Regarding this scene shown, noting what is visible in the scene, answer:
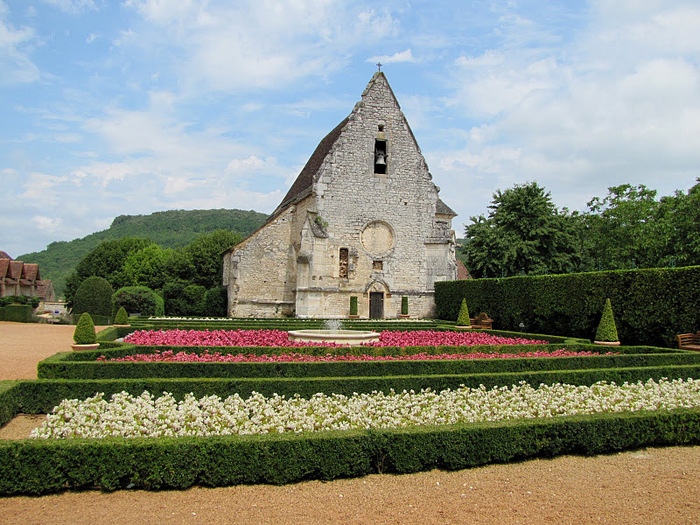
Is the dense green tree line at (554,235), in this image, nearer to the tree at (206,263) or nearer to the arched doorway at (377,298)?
the arched doorway at (377,298)

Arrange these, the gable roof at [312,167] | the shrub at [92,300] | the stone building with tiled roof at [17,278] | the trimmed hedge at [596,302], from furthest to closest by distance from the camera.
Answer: the stone building with tiled roof at [17,278] → the gable roof at [312,167] → the shrub at [92,300] → the trimmed hedge at [596,302]

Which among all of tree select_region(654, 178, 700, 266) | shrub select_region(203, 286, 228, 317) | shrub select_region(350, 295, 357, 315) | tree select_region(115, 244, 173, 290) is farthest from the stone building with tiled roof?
tree select_region(654, 178, 700, 266)

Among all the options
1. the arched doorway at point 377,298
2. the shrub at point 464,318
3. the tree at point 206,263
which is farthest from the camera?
the tree at point 206,263

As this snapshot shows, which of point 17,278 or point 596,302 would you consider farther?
point 17,278

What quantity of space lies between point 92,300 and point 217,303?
670 cm

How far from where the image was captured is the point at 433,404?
7.33 m

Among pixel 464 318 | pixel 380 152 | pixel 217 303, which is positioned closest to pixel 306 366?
pixel 464 318

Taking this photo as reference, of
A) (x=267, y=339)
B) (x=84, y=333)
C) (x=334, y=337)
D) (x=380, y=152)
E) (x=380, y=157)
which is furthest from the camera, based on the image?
(x=380, y=152)

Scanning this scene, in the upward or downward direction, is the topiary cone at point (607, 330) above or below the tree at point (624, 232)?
below

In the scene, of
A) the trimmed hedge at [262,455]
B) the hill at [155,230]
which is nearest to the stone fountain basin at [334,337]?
the trimmed hedge at [262,455]

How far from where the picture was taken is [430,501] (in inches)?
194

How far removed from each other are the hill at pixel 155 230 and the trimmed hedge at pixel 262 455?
231ft

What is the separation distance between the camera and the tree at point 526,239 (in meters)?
30.1

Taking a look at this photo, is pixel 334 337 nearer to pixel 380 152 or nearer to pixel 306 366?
pixel 306 366
